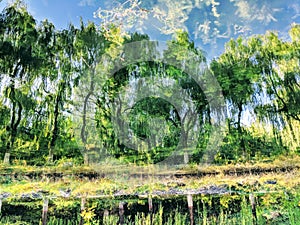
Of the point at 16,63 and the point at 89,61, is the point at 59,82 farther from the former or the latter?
the point at 16,63

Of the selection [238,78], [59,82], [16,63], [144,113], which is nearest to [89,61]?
[59,82]

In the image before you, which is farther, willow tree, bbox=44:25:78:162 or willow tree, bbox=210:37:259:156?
willow tree, bbox=210:37:259:156

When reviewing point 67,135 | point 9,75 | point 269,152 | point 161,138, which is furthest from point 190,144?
point 9,75

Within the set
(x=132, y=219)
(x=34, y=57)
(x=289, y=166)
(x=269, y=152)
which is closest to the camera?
(x=289, y=166)

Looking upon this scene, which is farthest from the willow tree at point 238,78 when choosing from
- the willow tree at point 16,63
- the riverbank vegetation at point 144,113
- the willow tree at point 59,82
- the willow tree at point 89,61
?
the willow tree at point 16,63

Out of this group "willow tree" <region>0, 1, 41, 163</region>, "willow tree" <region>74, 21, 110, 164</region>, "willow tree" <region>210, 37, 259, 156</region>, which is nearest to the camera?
"willow tree" <region>0, 1, 41, 163</region>

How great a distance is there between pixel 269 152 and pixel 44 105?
471cm

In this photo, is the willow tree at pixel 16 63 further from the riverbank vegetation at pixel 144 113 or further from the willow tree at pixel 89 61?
the willow tree at pixel 89 61

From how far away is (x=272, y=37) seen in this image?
6.35 metres

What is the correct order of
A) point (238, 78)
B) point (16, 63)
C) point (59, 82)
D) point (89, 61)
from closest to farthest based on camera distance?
1. point (16, 63)
2. point (59, 82)
3. point (89, 61)
4. point (238, 78)

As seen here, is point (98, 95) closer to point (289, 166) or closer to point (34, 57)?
point (34, 57)

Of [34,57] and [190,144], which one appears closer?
[34,57]

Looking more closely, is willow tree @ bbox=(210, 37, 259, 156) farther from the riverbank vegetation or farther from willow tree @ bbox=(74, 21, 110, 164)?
willow tree @ bbox=(74, 21, 110, 164)

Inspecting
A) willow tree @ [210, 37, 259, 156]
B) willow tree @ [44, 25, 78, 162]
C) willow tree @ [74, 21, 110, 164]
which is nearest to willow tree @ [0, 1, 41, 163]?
willow tree @ [44, 25, 78, 162]
